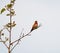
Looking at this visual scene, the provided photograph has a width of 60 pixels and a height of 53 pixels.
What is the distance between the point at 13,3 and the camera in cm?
639

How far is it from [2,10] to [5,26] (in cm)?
44

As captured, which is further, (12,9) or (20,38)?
(12,9)

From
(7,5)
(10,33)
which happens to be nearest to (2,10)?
(7,5)

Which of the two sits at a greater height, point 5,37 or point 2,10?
point 2,10

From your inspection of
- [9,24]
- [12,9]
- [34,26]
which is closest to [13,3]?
[12,9]

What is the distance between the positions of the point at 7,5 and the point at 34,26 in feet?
3.44

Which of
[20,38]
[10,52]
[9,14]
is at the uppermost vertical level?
[9,14]

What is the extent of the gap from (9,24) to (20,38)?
57 cm

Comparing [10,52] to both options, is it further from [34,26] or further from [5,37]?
[34,26]

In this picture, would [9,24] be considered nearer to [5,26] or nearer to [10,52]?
[5,26]

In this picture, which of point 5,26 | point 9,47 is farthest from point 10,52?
point 5,26

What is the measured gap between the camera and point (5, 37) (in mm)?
6395

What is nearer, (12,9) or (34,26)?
(34,26)

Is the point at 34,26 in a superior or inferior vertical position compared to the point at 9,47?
superior
